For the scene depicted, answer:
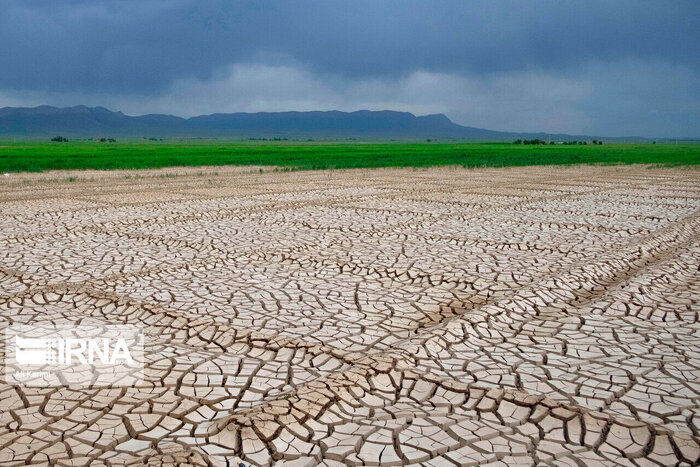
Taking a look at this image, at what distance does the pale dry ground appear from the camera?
9.35ft

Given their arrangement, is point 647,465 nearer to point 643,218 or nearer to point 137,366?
point 137,366

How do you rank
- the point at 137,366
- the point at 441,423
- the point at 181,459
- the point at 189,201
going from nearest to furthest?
the point at 181,459 < the point at 441,423 < the point at 137,366 < the point at 189,201

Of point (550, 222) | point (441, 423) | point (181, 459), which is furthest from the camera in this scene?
point (550, 222)

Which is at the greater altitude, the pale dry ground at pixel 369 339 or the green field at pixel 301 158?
the green field at pixel 301 158

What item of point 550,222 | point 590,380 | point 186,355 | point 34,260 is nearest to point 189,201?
point 34,260

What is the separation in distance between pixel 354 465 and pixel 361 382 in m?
0.82

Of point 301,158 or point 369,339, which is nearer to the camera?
point 369,339

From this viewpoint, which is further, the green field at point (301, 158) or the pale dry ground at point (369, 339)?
the green field at point (301, 158)

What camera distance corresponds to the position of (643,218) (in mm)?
10570

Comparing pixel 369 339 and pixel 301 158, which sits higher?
pixel 301 158

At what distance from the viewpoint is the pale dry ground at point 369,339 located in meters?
2.85

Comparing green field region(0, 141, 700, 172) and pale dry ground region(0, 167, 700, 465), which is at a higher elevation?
green field region(0, 141, 700, 172)

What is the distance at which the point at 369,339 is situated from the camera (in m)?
4.24

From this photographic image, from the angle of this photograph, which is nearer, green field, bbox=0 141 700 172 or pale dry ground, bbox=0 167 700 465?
pale dry ground, bbox=0 167 700 465
